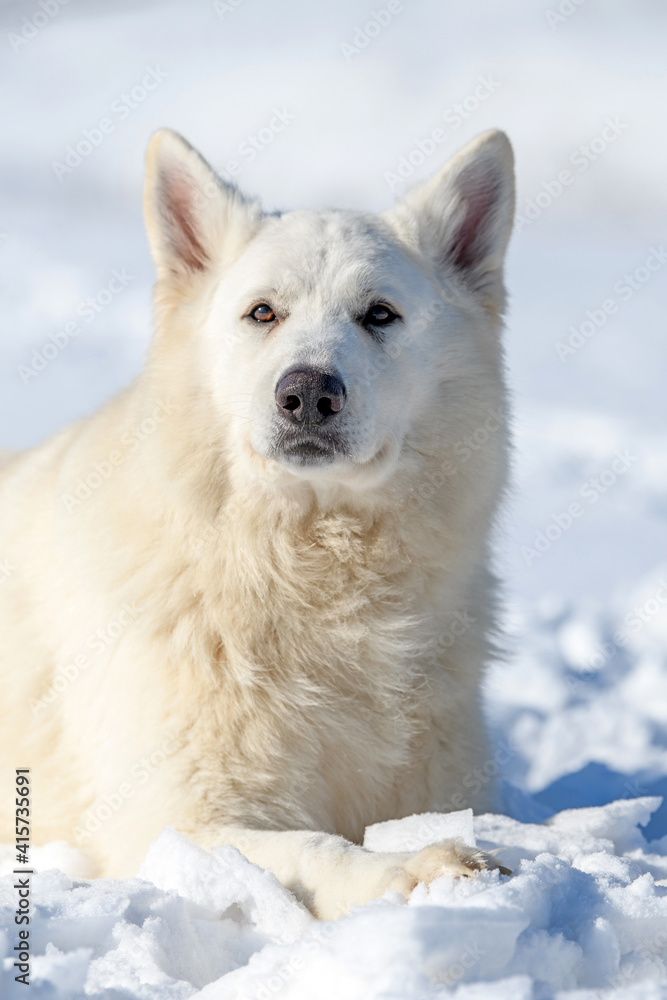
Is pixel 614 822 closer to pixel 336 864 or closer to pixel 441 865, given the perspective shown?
pixel 336 864

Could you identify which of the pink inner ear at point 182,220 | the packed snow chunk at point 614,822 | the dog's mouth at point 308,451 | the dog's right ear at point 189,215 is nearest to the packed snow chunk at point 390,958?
the dog's mouth at point 308,451

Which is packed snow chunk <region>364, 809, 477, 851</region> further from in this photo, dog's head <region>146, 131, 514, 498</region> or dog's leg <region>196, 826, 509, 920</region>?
dog's head <region>146, 131, 514, 498</region>

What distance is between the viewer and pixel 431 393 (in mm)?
4027

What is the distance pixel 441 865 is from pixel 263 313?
2280 millimetres

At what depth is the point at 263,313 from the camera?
397 cm

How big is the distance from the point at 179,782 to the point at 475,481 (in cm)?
166

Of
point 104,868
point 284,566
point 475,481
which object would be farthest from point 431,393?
point 104,868

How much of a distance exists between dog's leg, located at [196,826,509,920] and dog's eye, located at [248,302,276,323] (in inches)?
77.3

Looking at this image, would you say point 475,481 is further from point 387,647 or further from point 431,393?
point 387,647

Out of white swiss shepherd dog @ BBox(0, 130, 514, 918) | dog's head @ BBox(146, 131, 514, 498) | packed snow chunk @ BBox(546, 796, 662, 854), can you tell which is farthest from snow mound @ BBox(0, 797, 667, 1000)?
dog's head @ BBox(146, 131, 514, 498)

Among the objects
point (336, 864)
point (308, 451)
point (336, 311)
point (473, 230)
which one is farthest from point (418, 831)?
point (473, 230)

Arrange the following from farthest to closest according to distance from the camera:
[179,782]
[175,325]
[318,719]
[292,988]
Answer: [175,325] < [318,719] < [179,782] < [292,988]

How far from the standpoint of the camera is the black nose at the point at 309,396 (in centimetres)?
342

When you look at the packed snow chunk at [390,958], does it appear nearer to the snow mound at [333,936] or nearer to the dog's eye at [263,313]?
the snow mound at [333,936]
